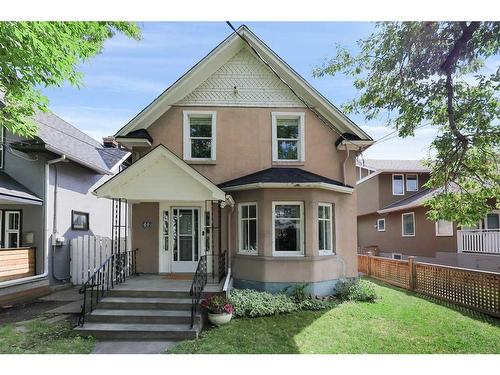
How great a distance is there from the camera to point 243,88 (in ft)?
27.9

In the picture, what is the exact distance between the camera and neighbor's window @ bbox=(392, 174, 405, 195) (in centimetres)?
1683

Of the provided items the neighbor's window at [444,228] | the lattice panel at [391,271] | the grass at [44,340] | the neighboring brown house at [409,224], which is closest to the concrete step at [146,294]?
the grass at [44,340]

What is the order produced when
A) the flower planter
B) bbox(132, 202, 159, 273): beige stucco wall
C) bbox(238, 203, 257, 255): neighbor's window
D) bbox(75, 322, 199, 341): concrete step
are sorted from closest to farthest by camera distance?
bbox(75, 322, 199, 341): concrete step < the flower planter < bbox(238, 203, 257, 255): neighbor's window < bbox(132, 202, 159, 273): beige stucco wall

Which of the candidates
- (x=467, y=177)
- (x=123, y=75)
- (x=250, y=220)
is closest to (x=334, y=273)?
(x=250, y=220)

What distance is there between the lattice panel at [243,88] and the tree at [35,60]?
249 centimetres

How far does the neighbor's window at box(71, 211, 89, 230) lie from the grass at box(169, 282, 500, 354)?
20.7 feet

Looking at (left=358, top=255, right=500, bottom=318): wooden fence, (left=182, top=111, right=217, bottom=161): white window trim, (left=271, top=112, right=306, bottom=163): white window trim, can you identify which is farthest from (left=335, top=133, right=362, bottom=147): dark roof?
(left=358, top=255, right=500, bottom=318): wooden fence

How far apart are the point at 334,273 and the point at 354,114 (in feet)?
13.0

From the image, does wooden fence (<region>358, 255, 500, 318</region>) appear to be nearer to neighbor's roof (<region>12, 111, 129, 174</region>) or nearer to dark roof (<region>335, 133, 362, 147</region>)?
dark roof (<region>335, 133, 362, 147</region>)

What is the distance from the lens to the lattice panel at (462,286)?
6602mm

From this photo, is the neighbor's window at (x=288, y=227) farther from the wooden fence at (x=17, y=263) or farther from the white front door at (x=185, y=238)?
the wooden fence at (x=17, y=263)
